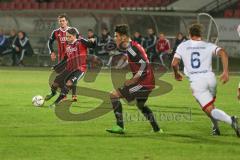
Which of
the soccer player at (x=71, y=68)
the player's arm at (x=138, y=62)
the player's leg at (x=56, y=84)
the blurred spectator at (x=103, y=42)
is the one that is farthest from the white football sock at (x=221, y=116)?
the blurred spectator at (x=103, y=42)

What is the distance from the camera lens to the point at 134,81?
456 inches

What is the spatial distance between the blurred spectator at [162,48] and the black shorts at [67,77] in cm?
1309

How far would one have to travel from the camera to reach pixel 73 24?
102 feet

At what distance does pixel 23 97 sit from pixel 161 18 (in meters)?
13.4

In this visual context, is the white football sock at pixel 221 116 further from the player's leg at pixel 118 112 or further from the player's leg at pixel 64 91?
the player's leg at pixel 64 91

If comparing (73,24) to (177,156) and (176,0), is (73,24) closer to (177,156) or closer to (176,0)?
(176,0)

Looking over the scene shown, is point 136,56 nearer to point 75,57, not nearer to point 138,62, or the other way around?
point 138,62

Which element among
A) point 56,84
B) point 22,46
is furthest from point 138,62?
point 22,46

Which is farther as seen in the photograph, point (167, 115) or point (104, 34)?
point (104, 34)

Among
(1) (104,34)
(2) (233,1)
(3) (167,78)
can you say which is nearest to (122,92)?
(3) (167,78)

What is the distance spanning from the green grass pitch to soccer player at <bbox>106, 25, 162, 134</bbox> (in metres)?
0.36

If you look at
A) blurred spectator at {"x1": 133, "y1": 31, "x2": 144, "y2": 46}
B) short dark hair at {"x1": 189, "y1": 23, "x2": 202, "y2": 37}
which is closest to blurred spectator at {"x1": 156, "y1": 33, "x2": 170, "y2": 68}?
blurred spectator at {"x1": 133, "y1": 31, "x2": 144, "y2": 46}

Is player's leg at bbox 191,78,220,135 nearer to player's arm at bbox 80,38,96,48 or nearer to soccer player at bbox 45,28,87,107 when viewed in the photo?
player's arm at bbox 80,38,96,48

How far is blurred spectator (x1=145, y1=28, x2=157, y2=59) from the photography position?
29531 mm
